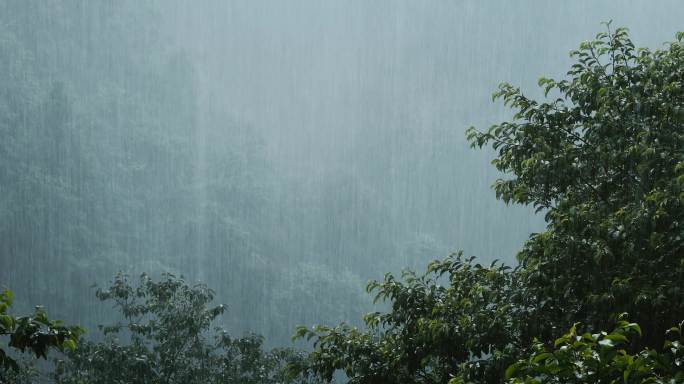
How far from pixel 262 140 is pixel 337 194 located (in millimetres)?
6665

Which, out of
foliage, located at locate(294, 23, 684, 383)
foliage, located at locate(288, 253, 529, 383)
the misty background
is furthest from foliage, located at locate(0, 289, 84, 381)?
the misty background

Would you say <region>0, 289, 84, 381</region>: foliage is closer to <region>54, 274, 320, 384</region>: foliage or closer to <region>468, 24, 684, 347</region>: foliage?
<region>468, 24, 684, 347</region>: foliage

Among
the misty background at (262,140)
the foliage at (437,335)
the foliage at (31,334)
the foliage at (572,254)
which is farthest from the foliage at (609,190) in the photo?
the misty background at (262,140)

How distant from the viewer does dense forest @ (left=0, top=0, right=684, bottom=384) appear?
5.81 metres

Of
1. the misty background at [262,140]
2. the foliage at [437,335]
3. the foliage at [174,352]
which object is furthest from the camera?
the misty background at [262,140]

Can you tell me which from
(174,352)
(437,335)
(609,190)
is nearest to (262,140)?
(174,352)

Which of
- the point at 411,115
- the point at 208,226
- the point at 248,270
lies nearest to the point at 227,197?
the point at 208,226

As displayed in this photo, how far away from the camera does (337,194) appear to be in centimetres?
4922

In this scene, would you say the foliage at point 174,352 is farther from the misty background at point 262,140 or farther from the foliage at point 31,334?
the misty background at point 262,140

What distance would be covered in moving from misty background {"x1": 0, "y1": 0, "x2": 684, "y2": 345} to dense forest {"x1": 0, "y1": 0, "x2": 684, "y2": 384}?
7.1 inches

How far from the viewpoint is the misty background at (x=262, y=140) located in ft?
120

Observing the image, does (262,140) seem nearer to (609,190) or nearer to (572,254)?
(609,190)

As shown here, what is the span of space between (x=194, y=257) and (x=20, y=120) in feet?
37.7

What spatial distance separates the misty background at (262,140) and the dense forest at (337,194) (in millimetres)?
180
